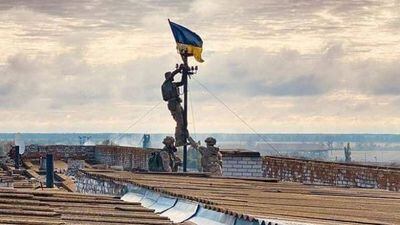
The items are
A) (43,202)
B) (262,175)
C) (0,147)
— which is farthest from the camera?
(0,147)

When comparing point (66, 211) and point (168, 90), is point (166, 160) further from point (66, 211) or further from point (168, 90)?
point (66, 211)

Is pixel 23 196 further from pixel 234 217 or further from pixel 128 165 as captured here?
pixel 128 165

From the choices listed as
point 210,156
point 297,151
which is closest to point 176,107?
point 210,156

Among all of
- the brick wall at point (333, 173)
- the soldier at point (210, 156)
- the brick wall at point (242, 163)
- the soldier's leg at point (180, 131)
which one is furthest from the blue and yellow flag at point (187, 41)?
the brick wall at point (333, 173)

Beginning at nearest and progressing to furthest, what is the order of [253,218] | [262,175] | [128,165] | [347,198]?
[253,218] → [347,198] → [262,175] → [128,165]

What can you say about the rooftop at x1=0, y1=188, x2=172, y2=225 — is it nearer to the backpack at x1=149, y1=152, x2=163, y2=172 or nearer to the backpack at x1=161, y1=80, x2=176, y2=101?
the backpack at x1=149, y1=152, x2=163, y2=172

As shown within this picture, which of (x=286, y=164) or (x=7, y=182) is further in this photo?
(x=286, y=164)

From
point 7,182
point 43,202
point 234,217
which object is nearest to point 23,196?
point 43,202

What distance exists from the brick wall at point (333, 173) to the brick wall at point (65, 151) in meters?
18.1

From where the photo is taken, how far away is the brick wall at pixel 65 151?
4238cm

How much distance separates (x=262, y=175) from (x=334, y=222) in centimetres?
1766

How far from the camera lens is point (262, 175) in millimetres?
24797

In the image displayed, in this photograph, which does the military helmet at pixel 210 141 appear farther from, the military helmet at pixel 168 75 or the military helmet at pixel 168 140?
the military helmet at pixel 168 75

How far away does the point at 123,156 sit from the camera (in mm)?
36906
